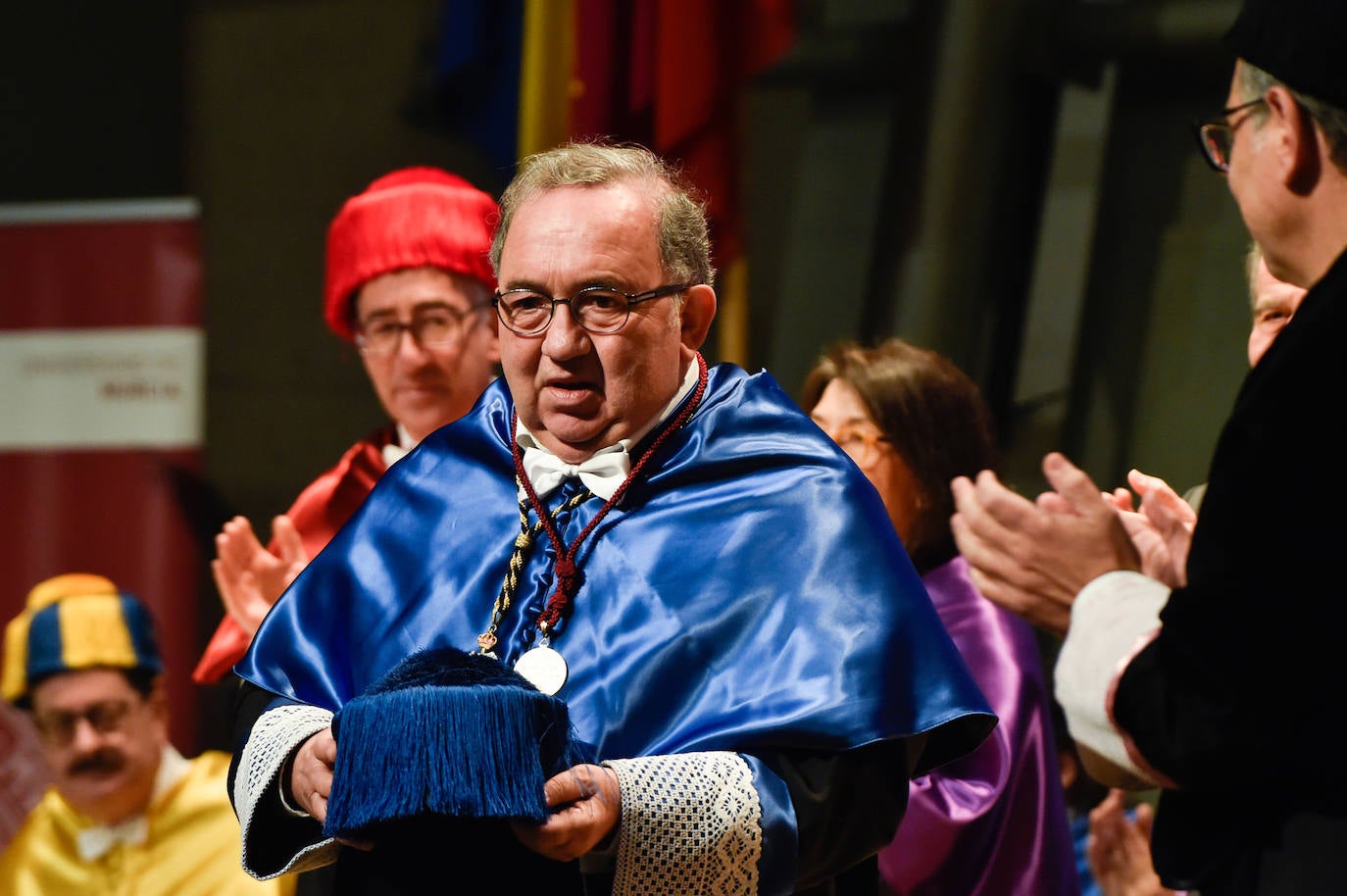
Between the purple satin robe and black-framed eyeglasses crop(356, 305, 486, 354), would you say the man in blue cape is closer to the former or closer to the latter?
the purple satin robe

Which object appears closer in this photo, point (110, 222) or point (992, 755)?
point (992, 755)

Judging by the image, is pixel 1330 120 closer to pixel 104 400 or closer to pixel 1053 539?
pixel 1053 539

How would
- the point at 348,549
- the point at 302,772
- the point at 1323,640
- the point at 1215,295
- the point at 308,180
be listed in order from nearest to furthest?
the point at 1323,640 < the point at 302,772 < the point at 348,549 < the point at 1215,295 < the point at 308,180

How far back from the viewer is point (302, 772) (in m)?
2.18

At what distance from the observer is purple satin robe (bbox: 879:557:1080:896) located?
9.74 ft

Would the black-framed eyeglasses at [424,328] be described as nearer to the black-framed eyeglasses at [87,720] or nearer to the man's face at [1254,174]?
the black-framed eyeglasses at [87,720]

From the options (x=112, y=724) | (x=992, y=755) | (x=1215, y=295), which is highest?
(x=1215, y=295)

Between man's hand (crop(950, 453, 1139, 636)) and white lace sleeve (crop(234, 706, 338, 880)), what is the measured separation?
991 millimetres

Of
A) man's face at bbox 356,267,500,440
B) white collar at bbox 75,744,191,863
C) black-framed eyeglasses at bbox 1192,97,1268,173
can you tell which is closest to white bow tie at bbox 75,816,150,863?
white collar at bbox 75,744,191,863

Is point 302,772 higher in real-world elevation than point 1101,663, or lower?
lower

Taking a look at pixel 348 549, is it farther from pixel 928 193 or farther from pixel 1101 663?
pixel 928 193

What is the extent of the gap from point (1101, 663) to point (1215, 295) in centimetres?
284

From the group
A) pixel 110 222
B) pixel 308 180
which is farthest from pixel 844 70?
pixel 110 222

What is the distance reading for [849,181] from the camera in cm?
508
